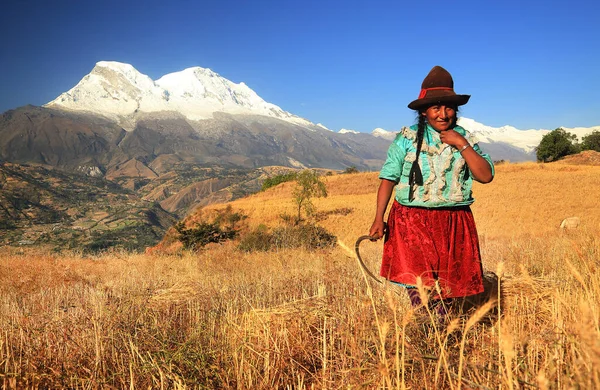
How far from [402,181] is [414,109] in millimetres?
617

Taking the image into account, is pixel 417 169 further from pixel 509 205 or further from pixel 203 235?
pixel 509 205

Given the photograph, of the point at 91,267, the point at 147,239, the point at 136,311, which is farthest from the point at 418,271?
the point at 147,239

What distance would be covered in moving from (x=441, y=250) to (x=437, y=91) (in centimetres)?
126

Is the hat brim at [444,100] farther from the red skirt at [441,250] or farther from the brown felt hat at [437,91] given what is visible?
the red skirt at [441,250]

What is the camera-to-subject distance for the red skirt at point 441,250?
10.4 feet

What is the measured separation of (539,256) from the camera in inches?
264

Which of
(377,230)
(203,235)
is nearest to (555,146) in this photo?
(203,235)

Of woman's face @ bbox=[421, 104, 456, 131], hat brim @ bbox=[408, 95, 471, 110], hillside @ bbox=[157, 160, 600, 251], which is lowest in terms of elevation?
hillside @ bbox=[157, 160, 600, 251]

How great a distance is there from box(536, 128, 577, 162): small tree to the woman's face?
6561 cm

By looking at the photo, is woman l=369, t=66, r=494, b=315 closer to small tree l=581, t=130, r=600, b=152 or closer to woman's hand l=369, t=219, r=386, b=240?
woman's hand l=369, t=219, r=386, b=240

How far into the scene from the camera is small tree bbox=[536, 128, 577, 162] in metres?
58.7

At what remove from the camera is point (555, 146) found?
59156 mm

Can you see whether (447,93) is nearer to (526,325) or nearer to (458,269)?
(458,269)

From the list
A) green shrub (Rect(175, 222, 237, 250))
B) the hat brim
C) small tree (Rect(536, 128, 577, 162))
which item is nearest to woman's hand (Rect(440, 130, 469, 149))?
the hat brim
